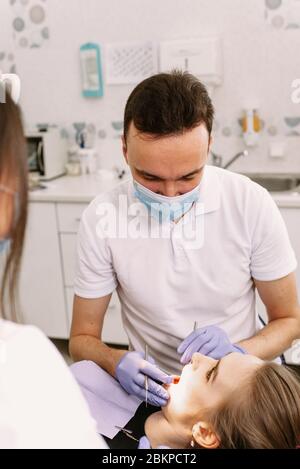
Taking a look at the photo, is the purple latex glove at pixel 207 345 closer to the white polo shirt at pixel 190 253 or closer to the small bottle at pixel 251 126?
the white polo shirt at pixel 190 253

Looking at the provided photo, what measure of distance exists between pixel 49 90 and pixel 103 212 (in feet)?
6.58

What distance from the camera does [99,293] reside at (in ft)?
5.01

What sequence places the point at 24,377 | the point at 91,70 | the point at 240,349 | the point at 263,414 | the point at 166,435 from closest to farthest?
1. the point at 24,377
2. the point at 263,414
3. the point at 166,435
4. the point at 240,349
5. the point at 91,70

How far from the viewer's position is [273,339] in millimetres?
1470

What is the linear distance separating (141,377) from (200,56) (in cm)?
206

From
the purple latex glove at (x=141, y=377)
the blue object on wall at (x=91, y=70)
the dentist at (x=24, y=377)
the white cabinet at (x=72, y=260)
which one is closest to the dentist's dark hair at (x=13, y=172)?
the dentist at (x=24, y=377)

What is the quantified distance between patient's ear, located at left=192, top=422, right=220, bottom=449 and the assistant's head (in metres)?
0.57

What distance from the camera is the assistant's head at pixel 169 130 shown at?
1.28 metres

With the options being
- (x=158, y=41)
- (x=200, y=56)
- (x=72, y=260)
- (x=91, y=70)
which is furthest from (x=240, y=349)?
(x=91, y=70)

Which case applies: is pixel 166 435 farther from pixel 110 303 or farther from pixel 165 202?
pixel 110 303

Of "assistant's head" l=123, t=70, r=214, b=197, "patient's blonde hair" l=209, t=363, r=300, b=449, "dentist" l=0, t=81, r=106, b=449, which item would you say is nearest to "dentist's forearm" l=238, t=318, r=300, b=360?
"patient's blonde hair" l=209, t=363, r=300, b=449

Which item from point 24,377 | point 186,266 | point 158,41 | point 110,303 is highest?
point 158,41

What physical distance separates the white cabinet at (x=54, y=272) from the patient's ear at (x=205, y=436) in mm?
1598
